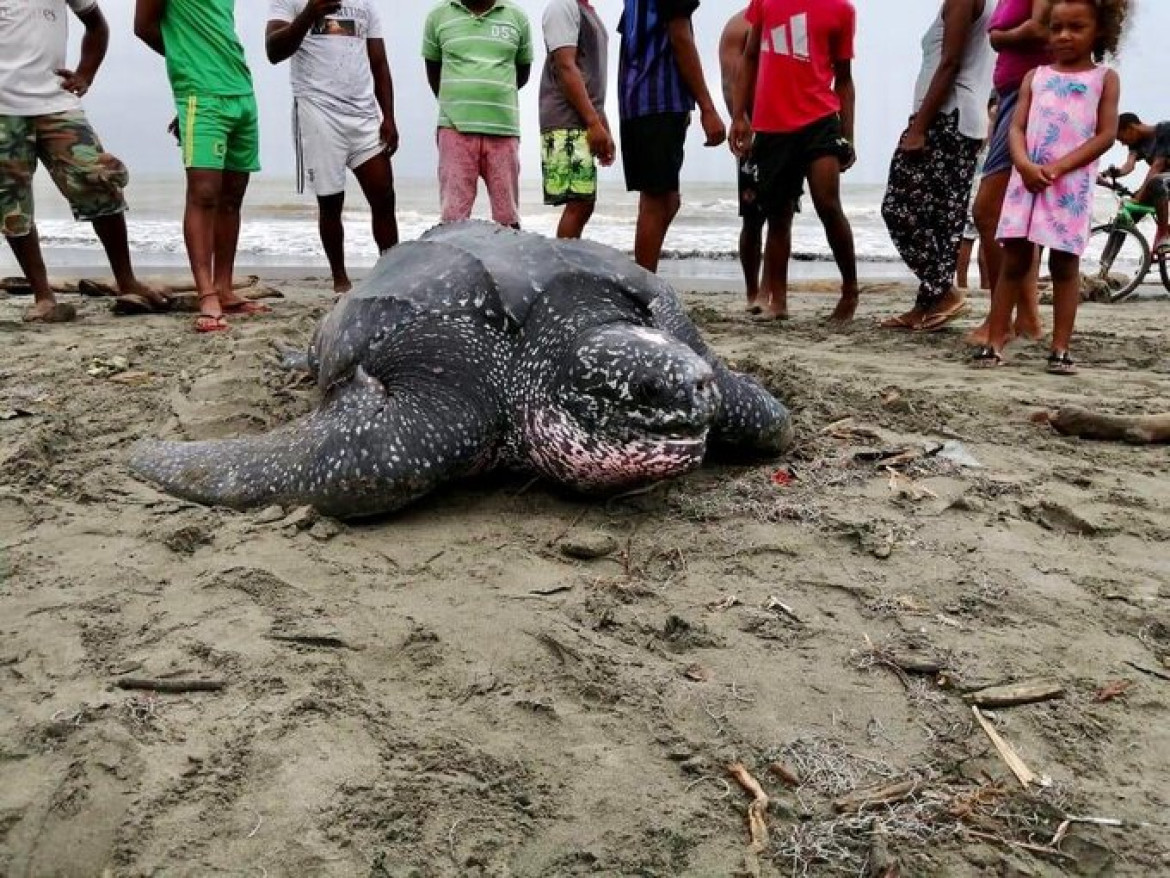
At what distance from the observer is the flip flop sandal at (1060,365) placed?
3541 millimetres

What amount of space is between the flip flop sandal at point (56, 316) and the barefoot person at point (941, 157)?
427 centimetres

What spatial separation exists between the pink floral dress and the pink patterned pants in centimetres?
258

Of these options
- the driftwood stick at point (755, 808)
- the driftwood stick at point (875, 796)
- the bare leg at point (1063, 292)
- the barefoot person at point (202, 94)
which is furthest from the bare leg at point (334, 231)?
the driftwood stick at point (875, 796)

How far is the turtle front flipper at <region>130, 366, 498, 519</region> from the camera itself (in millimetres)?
2062

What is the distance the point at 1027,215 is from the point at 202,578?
338 cm

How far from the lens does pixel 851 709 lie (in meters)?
1.37

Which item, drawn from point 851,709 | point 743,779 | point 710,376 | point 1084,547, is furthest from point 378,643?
point 1084,547

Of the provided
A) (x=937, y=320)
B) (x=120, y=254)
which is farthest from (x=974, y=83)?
(x=120, y=254)

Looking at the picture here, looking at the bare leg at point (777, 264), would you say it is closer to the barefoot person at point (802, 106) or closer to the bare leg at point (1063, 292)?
A: the barefoot person at point (802, 106)

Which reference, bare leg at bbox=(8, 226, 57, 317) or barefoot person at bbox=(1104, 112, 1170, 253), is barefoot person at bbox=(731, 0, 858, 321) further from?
barefoot person at bbox=(1104, 112, 1170, 253)

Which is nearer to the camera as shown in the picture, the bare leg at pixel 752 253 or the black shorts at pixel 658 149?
the black shorts at pixel 658 149

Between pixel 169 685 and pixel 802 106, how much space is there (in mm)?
4129

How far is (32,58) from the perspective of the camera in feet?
14.2

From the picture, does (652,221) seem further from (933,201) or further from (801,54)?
(933,201)
